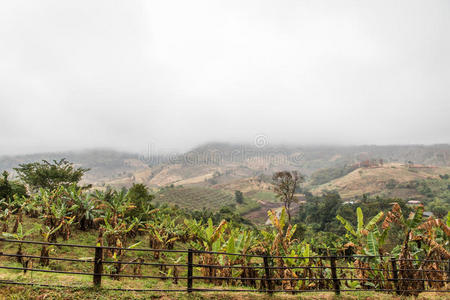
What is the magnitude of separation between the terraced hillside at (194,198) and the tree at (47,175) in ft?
221

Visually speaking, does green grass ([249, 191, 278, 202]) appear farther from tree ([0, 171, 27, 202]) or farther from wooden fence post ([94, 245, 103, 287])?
wooden fence post ([94, 245, 103, 287])

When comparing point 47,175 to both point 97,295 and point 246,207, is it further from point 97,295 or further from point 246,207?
point 246,207

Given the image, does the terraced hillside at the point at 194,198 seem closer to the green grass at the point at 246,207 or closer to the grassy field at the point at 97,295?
the green grass at the point at 246,207

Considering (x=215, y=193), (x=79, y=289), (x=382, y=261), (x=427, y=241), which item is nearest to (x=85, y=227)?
(x=79, y=289)

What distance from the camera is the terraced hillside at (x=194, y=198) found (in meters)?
99.1

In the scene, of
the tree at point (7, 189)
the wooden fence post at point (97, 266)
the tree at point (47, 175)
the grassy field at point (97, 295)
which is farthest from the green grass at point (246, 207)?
the wooden fence post at point (97, 266)

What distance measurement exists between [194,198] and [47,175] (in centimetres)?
8541

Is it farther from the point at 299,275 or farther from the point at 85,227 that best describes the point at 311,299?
the point at 85,227

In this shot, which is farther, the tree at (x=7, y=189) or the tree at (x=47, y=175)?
the tree at (x=47, y=175)

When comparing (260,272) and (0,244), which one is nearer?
(260,272)

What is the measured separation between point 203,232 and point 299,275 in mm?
4303

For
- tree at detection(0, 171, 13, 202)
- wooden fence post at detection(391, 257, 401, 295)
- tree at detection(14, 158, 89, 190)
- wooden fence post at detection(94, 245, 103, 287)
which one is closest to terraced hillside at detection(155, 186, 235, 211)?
tree at detection(14, 158, 89, 190)

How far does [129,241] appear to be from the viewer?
1766 cm

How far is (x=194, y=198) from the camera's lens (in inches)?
4336
